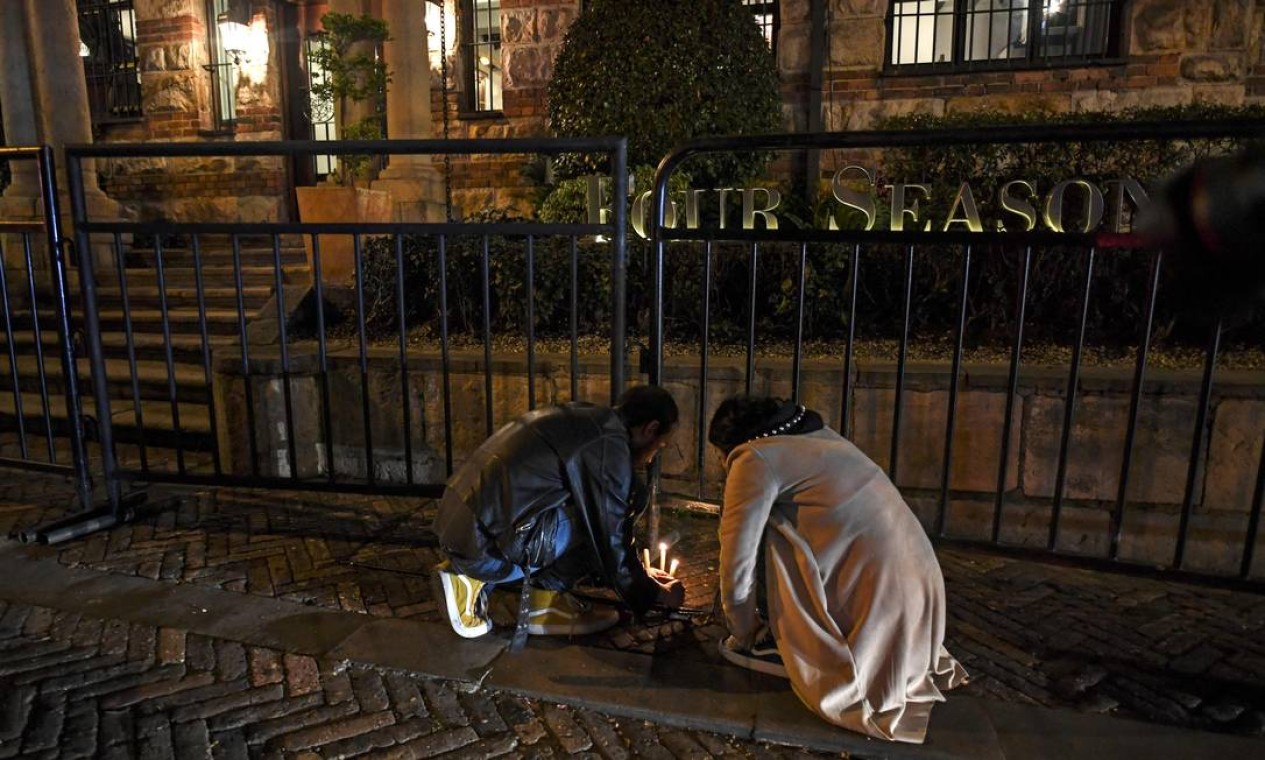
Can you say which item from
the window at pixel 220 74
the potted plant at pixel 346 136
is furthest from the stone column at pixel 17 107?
the potted plant at pixel 346 136

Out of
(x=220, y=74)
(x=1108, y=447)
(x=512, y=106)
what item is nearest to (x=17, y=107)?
(x=220, y=74)

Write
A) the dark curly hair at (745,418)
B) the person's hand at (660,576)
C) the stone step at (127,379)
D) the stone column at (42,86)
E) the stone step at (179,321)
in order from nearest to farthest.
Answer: the dark curly hair at (745,418), the person's hand at (660,576), the stone step at (127,379), the stone step at (179,321), the stone column at (42,86)

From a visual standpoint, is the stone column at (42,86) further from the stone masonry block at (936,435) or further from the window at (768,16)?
the stone masonry block at (936,435)

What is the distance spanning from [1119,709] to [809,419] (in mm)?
1248

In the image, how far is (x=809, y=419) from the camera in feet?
7.59

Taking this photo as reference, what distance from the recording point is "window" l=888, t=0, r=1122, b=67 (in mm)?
7594

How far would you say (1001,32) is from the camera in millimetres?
7816

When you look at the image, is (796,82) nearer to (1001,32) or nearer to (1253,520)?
(1001,32)

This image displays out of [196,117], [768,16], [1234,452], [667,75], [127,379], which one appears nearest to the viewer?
[1234,452]

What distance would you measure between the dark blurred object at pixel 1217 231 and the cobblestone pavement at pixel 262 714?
1477 millimetres

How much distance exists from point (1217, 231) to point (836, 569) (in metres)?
1.26

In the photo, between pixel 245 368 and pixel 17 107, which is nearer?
pixel 245 368

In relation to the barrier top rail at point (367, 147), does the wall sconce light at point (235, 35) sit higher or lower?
higher

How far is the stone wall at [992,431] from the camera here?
339cm
